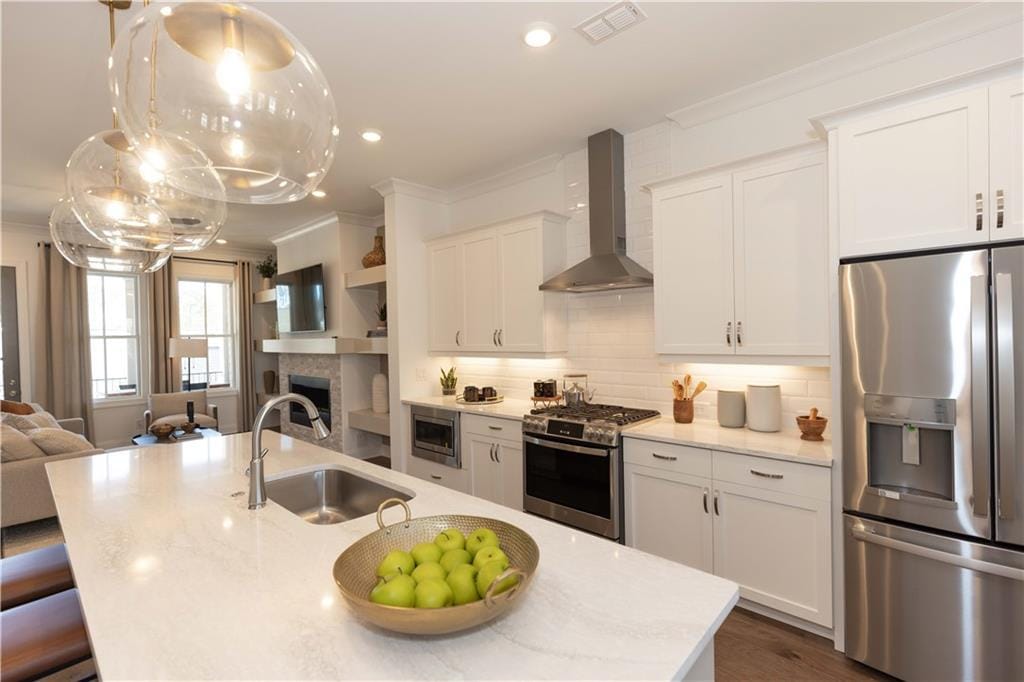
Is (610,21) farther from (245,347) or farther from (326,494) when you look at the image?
(245,347)

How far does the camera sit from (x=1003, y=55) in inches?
84.1

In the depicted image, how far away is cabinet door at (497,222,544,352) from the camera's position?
3639 millimetres

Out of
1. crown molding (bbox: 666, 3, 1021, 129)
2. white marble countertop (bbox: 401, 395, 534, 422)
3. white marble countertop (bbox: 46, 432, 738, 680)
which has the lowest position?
white marble countertop (bbox: 46, 432, 738, 680)

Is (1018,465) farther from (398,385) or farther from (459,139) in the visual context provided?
(398,385)

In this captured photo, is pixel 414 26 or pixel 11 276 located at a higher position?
pixel 414 26

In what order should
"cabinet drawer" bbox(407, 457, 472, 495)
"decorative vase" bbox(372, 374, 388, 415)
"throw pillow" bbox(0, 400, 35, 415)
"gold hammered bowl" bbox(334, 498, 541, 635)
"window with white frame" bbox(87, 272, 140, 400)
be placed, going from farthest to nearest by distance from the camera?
1. "window with white frame" bbox(87, 272, 140, 400)
2. "decorative vase" bbox(372, 374, 388, 415)
3. "throw pillow" bbox(0, 400, 35, 415)
4. "cabinet drawer" bbox(407, 457, 472, 495)
5. "gold hammered bowl" bbox(334, 498, 541, 635)

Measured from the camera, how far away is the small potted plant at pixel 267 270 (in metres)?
7.11

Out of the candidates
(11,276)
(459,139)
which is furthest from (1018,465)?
(11,276)

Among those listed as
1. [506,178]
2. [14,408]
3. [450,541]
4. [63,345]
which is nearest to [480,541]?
[450,541]

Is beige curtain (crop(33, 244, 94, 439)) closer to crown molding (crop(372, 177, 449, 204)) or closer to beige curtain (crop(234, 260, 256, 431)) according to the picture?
Answer: beige curtain (crop(234, 260, 256, 431))

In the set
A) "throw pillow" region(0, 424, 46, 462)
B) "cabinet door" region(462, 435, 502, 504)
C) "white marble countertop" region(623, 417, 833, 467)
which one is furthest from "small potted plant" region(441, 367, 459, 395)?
"throw pillow" region(0, 424, 46, 462)

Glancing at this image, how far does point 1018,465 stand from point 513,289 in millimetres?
2851

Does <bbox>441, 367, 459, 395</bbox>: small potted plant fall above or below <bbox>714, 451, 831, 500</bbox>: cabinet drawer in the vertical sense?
above

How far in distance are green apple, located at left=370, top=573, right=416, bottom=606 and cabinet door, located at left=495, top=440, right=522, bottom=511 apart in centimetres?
243
